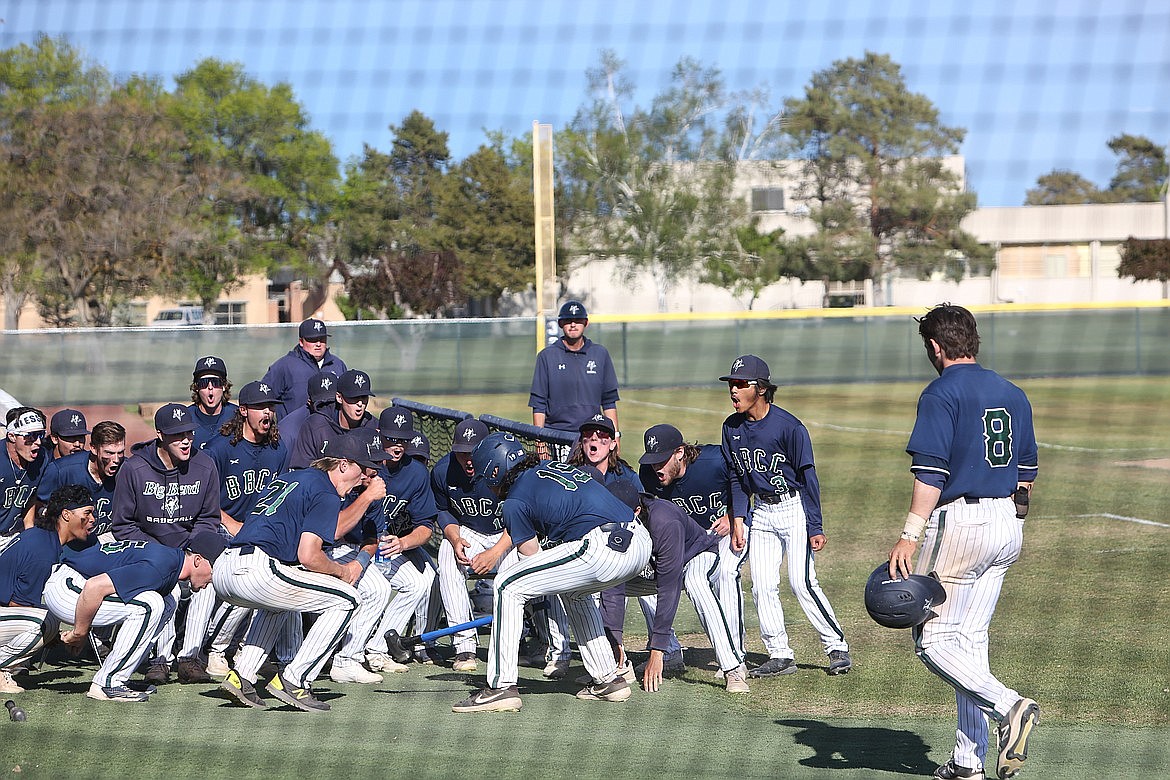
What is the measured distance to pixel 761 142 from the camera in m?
26.3

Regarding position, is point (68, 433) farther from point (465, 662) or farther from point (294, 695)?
point (465, 662)

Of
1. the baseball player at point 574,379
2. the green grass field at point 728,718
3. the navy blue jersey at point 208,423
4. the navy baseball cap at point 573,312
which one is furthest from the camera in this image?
the baseball player at point 574,379

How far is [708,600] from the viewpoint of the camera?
621 centimetres

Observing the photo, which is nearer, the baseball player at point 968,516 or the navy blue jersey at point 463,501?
the baseball player at point 968,516

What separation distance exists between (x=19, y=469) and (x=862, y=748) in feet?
14.1

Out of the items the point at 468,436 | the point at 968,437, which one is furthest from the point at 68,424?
the point at 968,437

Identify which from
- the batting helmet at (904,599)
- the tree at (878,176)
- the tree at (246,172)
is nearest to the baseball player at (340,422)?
the batting helmet at (904,599)

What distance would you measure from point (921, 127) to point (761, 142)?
13.5 feet

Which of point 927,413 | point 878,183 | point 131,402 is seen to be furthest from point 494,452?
point 878,183

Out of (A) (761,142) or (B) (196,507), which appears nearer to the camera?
(B) (196,507)

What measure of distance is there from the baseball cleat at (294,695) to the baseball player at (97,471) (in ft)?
4.29

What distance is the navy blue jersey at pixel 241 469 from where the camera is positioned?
276 inches

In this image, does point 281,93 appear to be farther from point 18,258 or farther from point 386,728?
point 386,728

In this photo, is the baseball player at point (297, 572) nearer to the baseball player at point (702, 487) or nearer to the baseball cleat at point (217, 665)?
the baseball cleat at point (217, 665)
